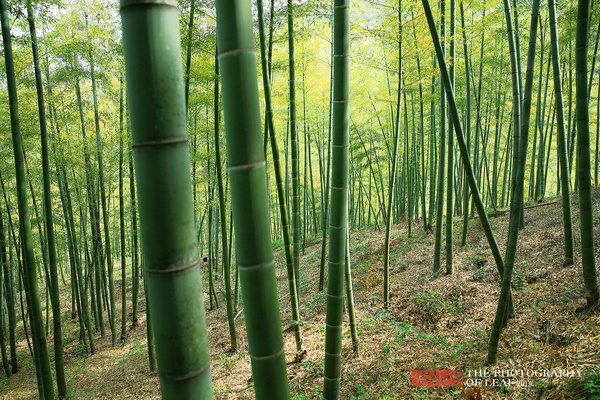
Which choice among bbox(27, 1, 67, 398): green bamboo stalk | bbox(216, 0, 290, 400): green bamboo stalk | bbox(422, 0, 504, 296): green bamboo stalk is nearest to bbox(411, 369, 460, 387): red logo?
bbox(422, 0, 504, 296): green bamboo stalk

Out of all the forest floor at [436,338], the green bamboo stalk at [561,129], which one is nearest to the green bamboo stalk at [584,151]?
the forest floor at [436,338]

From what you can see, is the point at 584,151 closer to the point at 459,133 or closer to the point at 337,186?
the point at 459,133

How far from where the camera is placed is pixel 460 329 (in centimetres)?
362

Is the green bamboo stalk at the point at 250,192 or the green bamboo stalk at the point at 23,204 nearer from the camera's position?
the green bamboo stalk at the point at 250,192

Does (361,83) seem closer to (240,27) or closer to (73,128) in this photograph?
(73,128)

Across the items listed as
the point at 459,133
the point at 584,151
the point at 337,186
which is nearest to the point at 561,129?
the point at 584,151

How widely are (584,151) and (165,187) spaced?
2.98 metres

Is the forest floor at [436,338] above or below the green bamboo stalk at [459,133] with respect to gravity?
below

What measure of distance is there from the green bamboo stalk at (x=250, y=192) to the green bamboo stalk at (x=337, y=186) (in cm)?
A: 71

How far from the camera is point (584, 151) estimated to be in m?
2.47

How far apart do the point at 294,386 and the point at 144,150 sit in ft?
11.3

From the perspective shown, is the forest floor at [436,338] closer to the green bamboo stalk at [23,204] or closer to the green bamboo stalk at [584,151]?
the green bamboo stalk at [584,151]

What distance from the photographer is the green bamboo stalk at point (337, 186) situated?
1504 millimetres

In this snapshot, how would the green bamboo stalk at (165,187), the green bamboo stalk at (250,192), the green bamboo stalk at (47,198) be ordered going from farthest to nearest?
the green bamboo stalk at (47,198) → the green bamboo stalk at (250,192) → the green bamboo stalk at (165,187)
